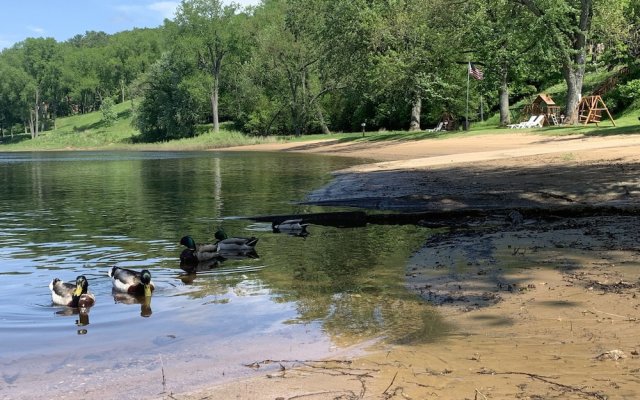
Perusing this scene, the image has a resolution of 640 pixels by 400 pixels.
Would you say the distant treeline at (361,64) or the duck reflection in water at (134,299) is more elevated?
the distant treeline at (361,64)

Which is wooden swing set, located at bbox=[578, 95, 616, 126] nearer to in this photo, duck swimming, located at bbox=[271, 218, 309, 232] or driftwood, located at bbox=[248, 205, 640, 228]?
driftwood, located at bbox=[248, 205, 640, 228]

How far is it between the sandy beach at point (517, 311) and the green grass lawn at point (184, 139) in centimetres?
2308

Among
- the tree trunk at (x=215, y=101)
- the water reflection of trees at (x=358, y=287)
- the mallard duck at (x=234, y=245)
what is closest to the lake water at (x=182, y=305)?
the water reflection of trees at (x=358, y=287)

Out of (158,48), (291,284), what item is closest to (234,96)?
(158,48)

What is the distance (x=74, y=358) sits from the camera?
652 cm

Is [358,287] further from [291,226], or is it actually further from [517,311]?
[291,226]

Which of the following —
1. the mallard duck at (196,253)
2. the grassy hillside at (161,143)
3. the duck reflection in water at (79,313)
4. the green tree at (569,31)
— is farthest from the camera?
the grassy hillside at (161,143)

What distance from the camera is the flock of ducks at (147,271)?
8883 millimetres

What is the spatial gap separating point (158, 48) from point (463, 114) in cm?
11975

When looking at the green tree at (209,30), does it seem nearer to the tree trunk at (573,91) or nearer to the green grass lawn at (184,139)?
the green grass lawn at (184,139)

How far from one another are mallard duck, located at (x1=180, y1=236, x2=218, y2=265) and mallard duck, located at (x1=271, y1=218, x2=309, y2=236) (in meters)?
2.83

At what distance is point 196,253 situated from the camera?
11953 mm

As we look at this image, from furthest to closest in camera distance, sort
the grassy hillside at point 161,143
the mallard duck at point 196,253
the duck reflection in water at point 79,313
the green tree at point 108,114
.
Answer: the green tree at point 108,114, the grassy hillside at point 161,143, the mallard duck at point 196,253, the duck reflection in water at point 79,313

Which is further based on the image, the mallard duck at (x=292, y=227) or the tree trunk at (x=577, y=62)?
the tree trunk at (x=577, y=62)
